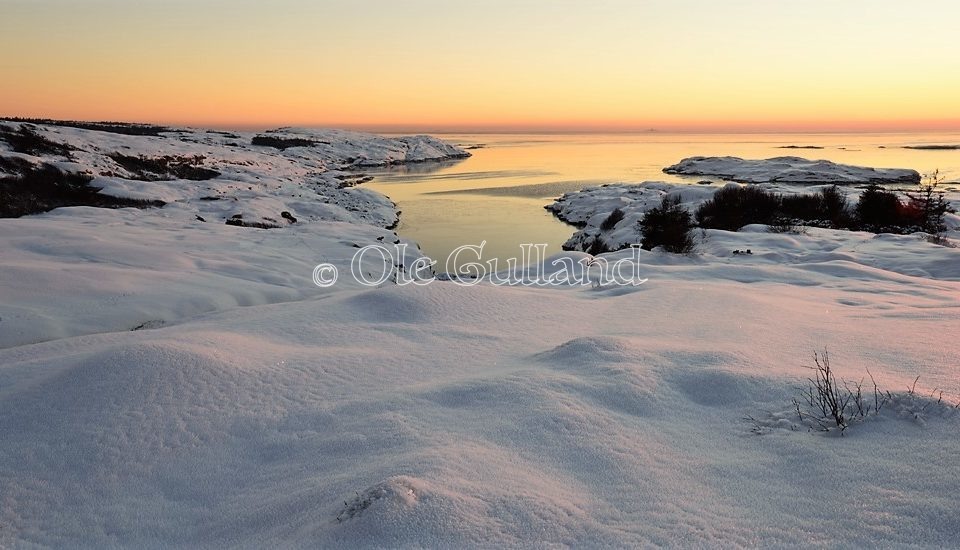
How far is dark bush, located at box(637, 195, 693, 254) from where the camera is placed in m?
13.6

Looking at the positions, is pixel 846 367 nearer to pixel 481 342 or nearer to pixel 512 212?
pixel 481 342

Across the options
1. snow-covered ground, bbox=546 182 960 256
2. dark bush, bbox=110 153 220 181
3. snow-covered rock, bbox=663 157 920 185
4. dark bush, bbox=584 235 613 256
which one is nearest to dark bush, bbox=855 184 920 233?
snow-covered ground, bbox=546 182 960 256

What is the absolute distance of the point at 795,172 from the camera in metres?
46.5

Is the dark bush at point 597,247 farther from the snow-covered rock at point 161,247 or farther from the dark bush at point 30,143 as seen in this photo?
the dark bush at point 30,143

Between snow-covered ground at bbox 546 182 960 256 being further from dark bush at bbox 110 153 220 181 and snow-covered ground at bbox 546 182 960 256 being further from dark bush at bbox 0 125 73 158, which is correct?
dark bush at bbox 0 125 73 158

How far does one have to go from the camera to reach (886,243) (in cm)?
1398

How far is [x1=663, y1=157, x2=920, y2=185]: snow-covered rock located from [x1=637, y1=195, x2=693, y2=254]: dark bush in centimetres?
3506

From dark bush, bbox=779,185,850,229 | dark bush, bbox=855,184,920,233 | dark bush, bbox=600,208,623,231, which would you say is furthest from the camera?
dark bush, bbox=600,208,623,231

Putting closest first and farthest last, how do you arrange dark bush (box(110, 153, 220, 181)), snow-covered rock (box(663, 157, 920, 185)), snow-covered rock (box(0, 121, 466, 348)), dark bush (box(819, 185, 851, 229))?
snow-covered rock (box(0, 121, 466, 348)) → dark bush (box(819, 185, 851, 229)) → dark bush (box(110, 153, 220, 181)) → snow-covered rock (box(663, 157, 920, 185))

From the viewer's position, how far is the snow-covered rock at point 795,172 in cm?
4394

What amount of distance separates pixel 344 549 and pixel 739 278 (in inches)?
395

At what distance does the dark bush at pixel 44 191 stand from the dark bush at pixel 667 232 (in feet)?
57.7

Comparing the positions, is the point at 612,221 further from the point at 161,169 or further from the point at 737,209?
the point at 161,169

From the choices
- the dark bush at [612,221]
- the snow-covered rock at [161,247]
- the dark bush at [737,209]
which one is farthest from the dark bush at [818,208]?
the snow-covered rock at [161,247]
